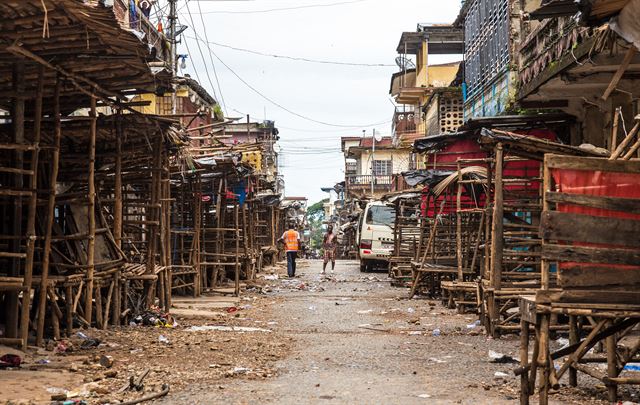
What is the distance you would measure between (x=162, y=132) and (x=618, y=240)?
8.55 meters

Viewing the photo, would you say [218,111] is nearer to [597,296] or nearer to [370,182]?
[370,182]

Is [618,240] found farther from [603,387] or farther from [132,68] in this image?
[132,68]

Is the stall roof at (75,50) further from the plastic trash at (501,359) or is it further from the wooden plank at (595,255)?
the plastic trash at (501,359)

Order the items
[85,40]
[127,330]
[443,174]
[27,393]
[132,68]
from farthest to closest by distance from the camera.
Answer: [443,174], [127,330], [132,68], [85,40], [27,393]

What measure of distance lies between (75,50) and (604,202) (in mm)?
5985

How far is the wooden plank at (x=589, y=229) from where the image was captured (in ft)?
19.1

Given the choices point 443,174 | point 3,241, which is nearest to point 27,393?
point 3,241

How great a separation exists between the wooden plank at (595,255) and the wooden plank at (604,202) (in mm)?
297

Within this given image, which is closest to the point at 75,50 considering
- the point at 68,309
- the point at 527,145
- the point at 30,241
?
the point at 30,241

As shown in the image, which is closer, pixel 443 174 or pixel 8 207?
pixel 8 207

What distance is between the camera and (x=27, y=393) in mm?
6934

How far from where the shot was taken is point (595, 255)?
228 inches

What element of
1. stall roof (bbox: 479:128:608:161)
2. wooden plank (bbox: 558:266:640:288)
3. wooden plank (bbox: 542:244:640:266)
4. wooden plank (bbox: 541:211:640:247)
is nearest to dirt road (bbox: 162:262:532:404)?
wooden plank (bbox: 558:266:640:288)

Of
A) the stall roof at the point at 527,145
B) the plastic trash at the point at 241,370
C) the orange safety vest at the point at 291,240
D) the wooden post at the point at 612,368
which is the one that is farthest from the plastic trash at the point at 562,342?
the orange safety vest at the point at 291,240
